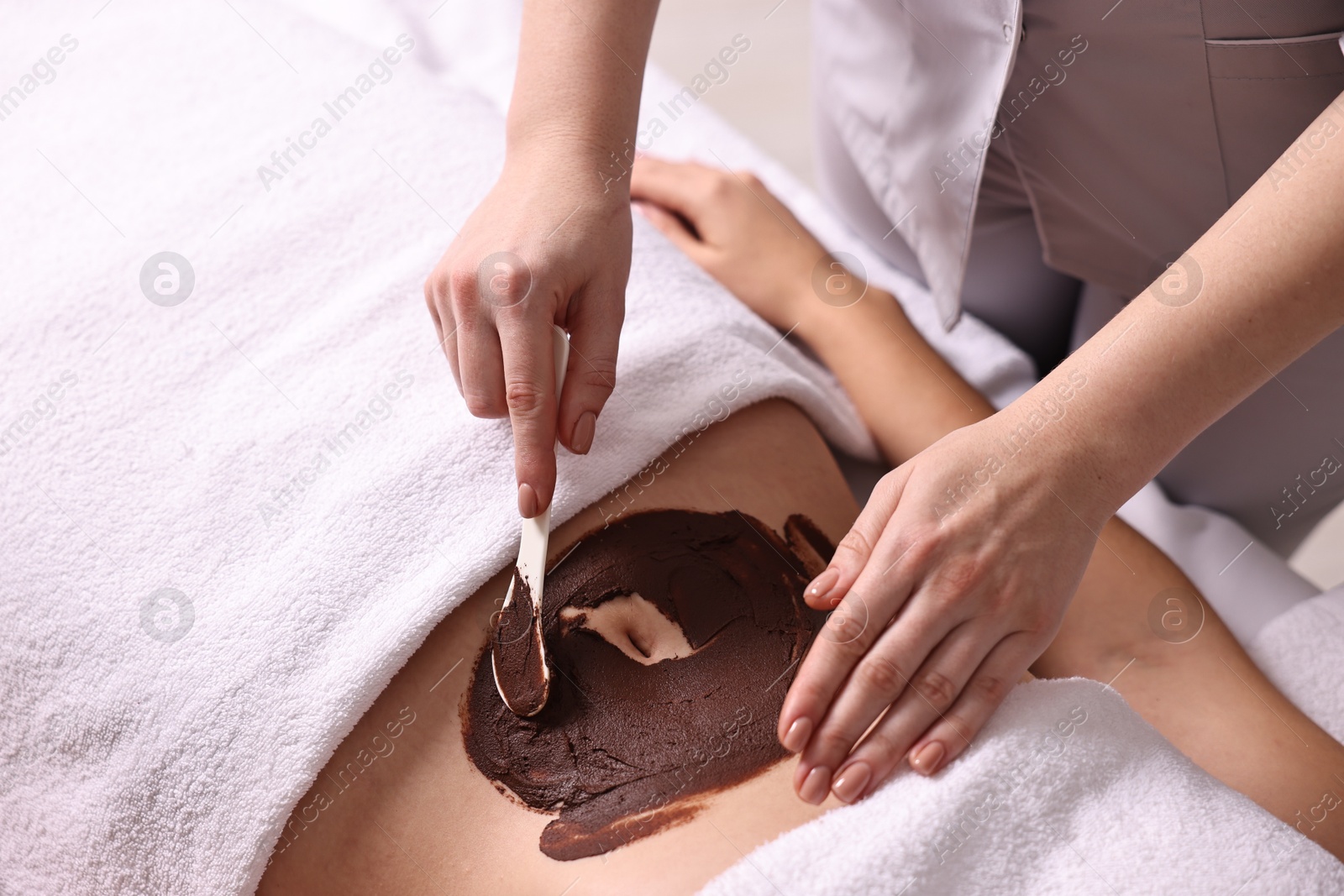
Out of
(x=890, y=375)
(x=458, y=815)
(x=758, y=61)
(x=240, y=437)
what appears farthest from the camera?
(x=758, y=61)

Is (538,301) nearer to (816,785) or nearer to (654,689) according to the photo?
(654,689)

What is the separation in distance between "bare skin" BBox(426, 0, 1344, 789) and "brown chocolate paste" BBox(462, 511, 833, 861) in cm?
9

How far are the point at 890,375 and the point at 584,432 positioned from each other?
1.62 ft

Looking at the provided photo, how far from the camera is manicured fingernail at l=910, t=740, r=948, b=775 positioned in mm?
685

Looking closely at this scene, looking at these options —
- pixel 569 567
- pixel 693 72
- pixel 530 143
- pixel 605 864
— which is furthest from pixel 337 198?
pixel 693 72

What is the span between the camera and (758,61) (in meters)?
2.31

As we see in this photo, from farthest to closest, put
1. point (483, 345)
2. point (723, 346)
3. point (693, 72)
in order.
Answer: point (693, 72), point (723, 346), point (483, 345)

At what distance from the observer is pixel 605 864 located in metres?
0.70

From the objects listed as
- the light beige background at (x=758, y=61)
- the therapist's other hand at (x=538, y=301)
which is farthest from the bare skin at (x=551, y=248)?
the light beige background at (x=758, y=61)

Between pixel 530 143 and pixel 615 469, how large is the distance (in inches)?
12.4

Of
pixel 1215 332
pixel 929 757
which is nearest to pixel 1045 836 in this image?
pixel 929 757

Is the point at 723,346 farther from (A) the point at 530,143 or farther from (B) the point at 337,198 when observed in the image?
(B) the point at 337,198

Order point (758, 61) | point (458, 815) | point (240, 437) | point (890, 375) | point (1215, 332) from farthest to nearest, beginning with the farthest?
point (758, 61), point (890, 375), point (240, 437), point (458, 815), point (1215, 332)

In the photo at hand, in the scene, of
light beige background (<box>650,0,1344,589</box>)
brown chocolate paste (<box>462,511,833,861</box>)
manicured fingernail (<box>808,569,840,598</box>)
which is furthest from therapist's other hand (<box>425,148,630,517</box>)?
light beige background (<box>650,0,1344,589</box>)
